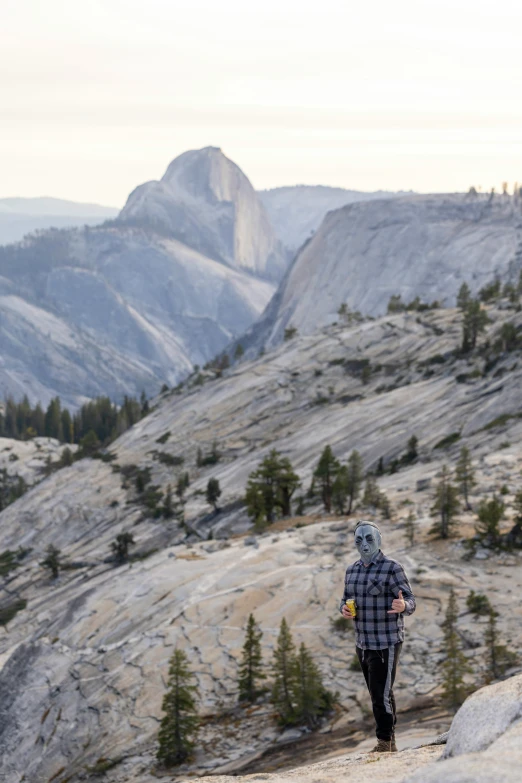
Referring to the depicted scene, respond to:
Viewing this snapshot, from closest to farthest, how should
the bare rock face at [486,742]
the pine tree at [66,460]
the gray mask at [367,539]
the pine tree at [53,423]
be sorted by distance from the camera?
the bare rock face at [486,742], the gray mask at [367,539], the pine tree at [66,460], the pine tree at [53,423]

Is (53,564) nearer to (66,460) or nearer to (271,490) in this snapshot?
(271,490)

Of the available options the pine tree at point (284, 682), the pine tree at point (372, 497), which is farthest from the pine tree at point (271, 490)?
the pine tree at point (284, 682)

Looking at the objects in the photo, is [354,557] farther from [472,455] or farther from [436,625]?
[472,455]

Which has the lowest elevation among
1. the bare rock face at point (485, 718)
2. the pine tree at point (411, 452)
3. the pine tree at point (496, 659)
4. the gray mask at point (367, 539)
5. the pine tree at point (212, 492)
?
the pine tree at point (212, 492)

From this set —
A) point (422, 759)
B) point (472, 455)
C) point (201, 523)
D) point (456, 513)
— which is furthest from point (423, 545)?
point (201, 523)

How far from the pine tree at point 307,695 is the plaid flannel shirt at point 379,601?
56.1 feet

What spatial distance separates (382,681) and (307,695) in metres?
17.1

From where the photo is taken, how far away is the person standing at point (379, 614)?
11375 mm

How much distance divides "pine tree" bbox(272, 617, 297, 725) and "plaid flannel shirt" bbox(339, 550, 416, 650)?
1727 cm

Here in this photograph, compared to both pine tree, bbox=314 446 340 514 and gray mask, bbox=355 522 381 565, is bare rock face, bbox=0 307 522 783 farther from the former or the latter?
pine tree, bbox=314 446 340 514

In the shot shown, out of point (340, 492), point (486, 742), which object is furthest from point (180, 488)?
point (486, 742)

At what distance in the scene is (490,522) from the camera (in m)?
36.3

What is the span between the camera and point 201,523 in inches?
2852

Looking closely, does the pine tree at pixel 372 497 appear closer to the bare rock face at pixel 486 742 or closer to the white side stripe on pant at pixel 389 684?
the white side stripe on pant at pixel 389 684
